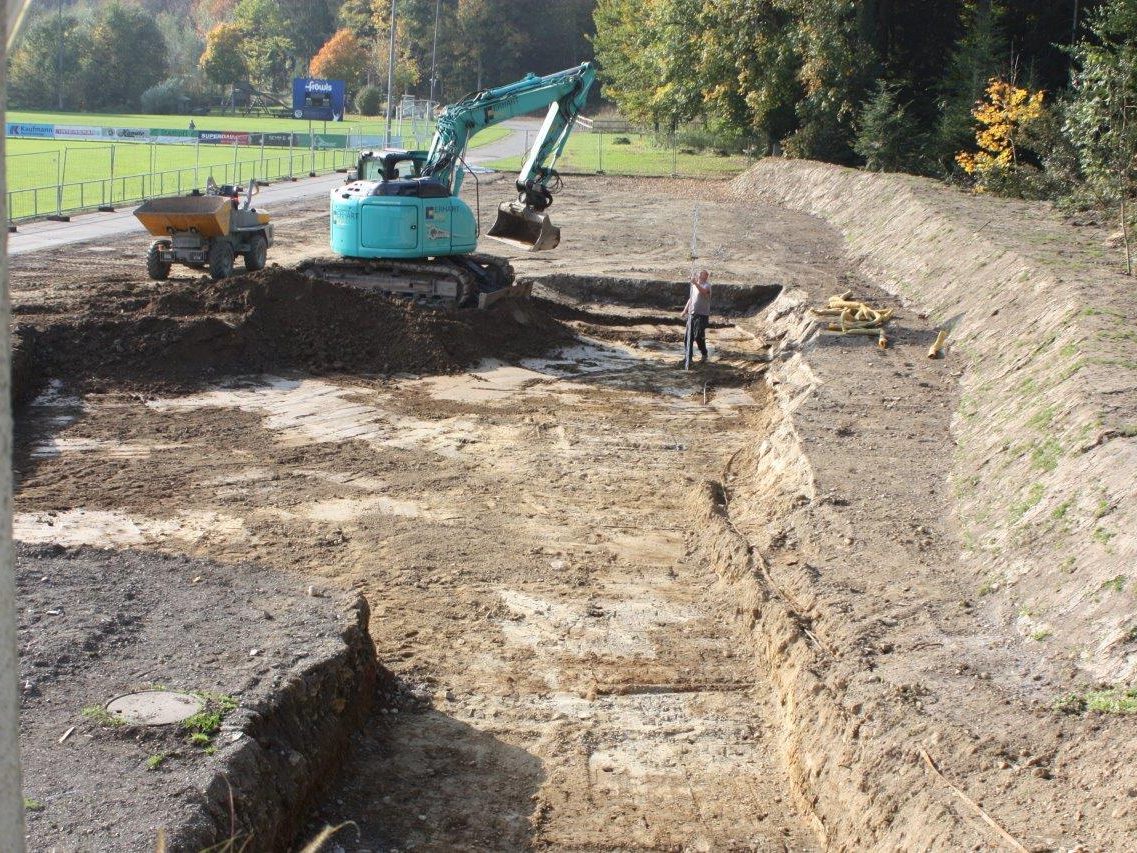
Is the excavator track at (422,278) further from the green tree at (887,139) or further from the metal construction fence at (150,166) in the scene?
the green tree at (887,139)

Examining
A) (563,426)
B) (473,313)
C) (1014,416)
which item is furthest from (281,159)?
(1014,416)

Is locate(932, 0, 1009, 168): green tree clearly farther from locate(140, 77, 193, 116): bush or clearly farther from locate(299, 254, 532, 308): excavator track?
locate(140, 77, 193, 116): bush

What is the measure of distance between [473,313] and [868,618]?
491 inches

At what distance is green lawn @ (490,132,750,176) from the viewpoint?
53812 millimetres

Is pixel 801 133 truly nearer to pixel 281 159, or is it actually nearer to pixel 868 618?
pixel 281 159

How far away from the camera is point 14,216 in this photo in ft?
109

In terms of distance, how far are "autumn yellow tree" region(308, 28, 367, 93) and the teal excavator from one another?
91024 millimetres

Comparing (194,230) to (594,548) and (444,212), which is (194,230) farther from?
(594,548)

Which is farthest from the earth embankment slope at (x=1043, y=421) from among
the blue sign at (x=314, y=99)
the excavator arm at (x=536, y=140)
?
the blue sign at (x=314, y=99)

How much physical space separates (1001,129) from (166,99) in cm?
8960

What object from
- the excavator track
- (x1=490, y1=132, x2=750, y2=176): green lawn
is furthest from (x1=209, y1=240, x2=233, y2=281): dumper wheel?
(x1=490, y1=132, x2=750, y2=176): green lawn

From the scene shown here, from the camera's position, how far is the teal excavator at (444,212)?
2091 cm

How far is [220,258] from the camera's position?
76.8ft

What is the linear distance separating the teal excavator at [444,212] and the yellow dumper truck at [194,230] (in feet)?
7.84
